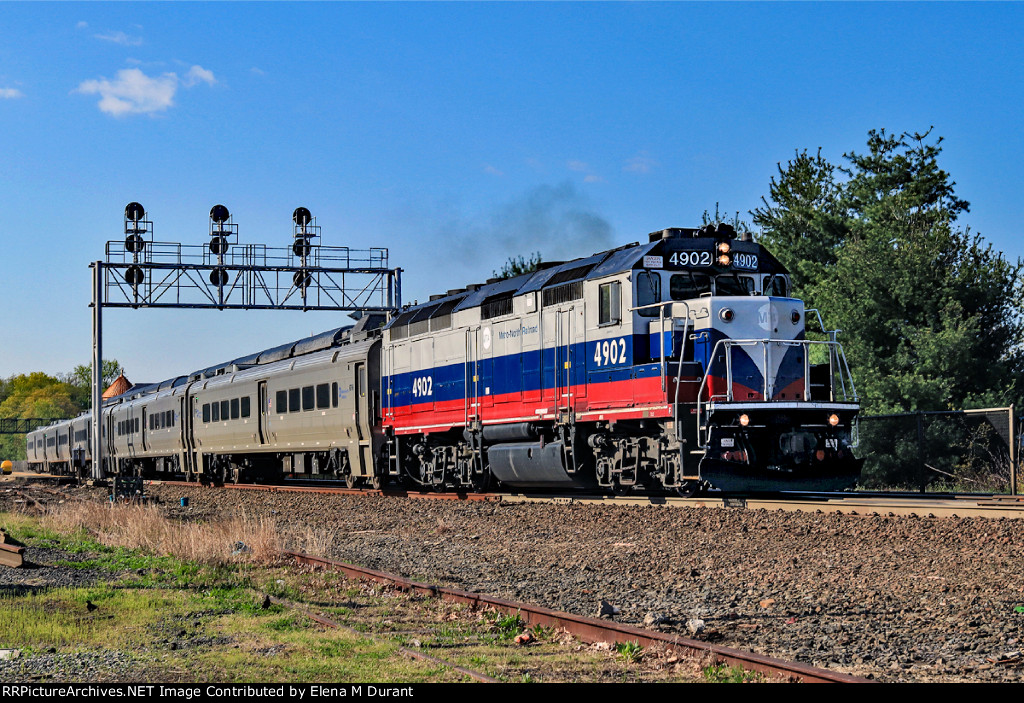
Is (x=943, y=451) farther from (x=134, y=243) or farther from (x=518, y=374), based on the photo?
(x=134, y=243)

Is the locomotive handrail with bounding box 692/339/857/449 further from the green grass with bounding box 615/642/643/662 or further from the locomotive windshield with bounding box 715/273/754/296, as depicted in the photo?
the green grass with bounding box 615/642/643/662

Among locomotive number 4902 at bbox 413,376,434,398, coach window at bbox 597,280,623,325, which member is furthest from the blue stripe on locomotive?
coach window at bbox 597,280,623,325

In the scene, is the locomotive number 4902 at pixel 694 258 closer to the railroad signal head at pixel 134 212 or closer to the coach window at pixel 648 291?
the coach window at pixel 648 291

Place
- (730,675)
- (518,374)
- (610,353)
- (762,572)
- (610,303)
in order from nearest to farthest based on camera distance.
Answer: (730,675) → (762,572) → (610,303) → (610,353) → (518,374)

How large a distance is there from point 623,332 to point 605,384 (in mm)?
1034

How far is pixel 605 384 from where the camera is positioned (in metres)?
17.7

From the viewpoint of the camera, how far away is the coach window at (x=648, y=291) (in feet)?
55.8

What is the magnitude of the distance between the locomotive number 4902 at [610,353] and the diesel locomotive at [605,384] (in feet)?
0.13

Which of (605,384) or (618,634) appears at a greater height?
(605,384)

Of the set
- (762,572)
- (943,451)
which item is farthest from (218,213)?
(762,572)

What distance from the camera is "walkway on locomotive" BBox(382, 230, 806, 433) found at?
16.4 meters

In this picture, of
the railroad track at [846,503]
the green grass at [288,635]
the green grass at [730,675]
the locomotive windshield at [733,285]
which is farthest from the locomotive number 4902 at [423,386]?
the green grass at [730,675]

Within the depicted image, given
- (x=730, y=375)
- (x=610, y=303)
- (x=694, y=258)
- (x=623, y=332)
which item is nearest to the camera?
(x=730, y=375)

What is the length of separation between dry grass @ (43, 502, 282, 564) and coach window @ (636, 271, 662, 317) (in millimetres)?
6685
